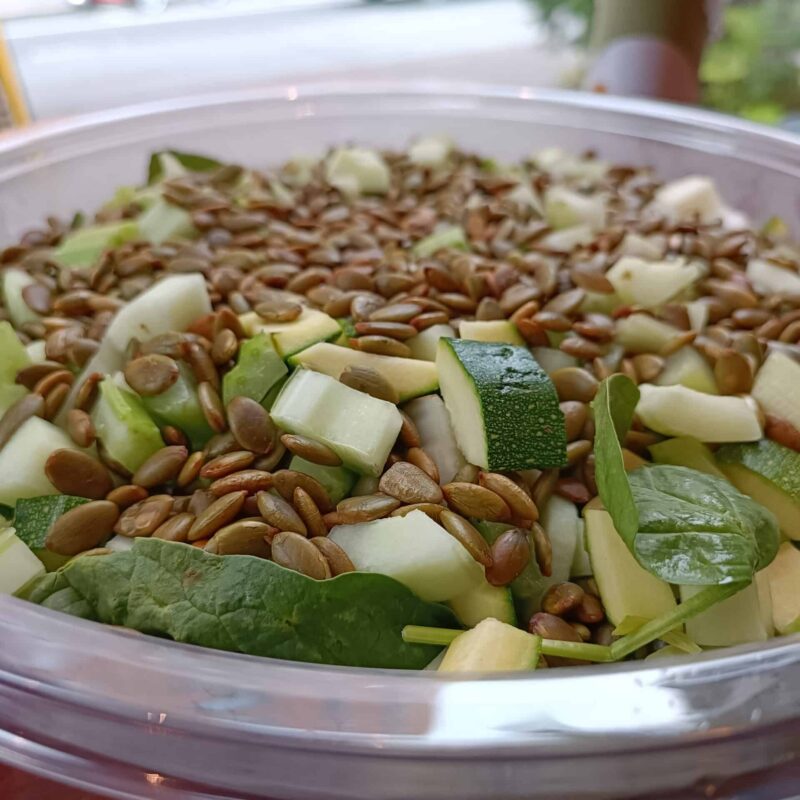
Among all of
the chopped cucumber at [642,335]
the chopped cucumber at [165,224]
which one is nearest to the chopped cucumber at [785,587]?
the chopped cucumber at [642,335]

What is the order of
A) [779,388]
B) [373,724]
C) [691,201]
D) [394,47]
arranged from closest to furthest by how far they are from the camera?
[373,724] < [779,388] < [691,201] < [394,47]

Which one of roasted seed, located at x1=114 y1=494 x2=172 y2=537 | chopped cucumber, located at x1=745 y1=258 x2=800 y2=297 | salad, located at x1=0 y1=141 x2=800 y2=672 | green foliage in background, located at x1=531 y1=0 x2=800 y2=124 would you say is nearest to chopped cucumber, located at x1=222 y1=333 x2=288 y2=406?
salad, located at x1=0 y1=141 x2=800 y2=672

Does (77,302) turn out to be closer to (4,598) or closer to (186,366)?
(186,366)

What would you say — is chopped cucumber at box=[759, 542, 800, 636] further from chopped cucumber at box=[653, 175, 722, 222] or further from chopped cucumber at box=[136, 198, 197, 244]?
chopped cucumber at box=[136, 198, 197, 244]

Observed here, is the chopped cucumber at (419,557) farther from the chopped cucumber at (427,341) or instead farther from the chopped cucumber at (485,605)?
the chopped cucumber at (427,341)

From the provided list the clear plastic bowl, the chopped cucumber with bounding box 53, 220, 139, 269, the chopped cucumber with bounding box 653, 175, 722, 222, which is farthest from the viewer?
the chopped cucumber with bounding box 653, 175, 722, 222

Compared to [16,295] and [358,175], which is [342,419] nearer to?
[16,295]

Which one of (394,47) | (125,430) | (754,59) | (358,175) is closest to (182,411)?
(125,430)

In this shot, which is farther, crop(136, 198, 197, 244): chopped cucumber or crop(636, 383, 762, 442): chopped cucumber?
Result: crop(136, 198, 197, 244): chopped cucumber
